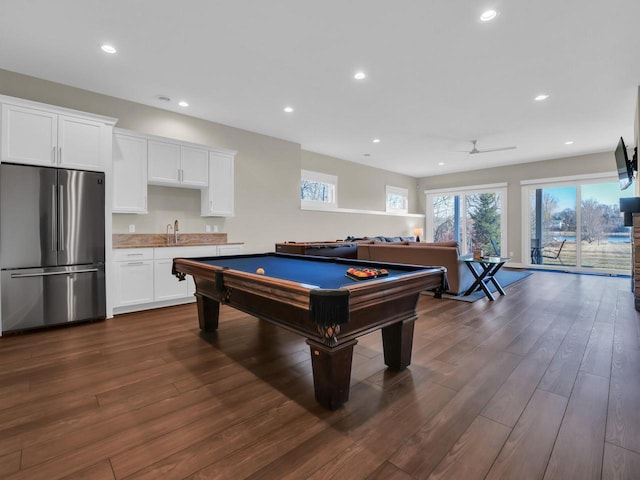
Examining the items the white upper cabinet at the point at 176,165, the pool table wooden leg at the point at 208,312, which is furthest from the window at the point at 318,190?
the pool table wooden leg at the point at 208,312

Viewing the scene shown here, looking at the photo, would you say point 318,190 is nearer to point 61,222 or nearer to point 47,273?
point 61,222

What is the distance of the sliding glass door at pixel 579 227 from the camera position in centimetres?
695

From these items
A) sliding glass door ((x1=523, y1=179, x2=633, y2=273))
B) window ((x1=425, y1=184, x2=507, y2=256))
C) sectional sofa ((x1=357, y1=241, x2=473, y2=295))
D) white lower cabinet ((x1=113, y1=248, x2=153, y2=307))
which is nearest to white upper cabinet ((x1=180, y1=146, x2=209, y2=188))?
white lower cabinet ((x1=113, y1=248, x2=153, y2=307))

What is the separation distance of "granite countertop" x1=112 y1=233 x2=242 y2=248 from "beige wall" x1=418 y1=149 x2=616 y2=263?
24.6 feet

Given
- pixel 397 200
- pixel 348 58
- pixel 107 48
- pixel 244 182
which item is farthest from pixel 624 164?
pixel 107 48

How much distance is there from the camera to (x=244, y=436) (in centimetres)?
155

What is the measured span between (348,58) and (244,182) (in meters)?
2.88

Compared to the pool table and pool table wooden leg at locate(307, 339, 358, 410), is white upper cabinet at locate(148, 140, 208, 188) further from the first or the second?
pool table wooden leg at locate(307, 339, 358, 410)

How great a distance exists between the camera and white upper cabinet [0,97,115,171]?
315cm

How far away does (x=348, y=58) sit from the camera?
3.21 m

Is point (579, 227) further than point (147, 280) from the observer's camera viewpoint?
Yes

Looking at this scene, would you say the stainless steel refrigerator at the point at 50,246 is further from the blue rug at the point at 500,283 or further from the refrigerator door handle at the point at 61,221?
the blue rug at the point at 500,283

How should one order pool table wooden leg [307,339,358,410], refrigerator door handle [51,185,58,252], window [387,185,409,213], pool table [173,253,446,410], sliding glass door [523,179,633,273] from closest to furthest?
pool table [173,253,446,410] < pool table wooden leg [307,339,358,410] < refrigerator door handle [51,185,58,252] < sliding glass door [523,179,633,273] < window [387,185,409,213]

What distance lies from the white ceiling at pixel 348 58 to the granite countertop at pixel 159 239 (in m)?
1.90
